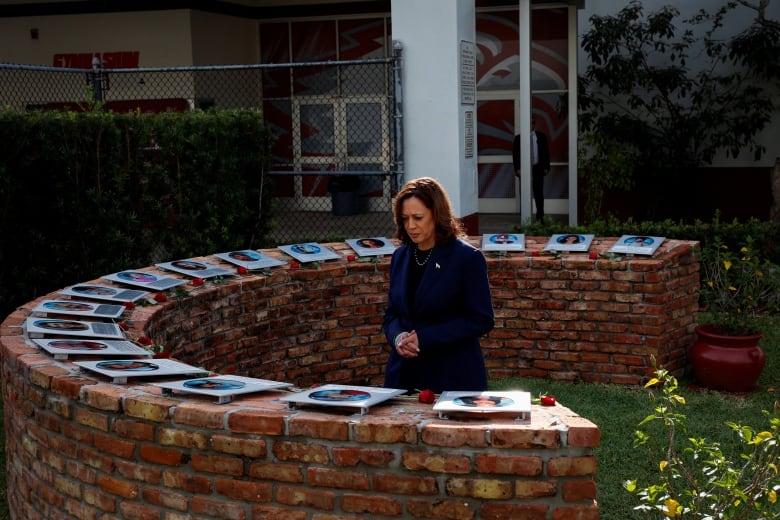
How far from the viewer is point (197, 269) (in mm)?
7297

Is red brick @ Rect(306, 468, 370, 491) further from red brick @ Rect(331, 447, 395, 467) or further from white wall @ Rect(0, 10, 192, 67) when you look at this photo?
white wall @ Rect(0, 10, 192, 67)

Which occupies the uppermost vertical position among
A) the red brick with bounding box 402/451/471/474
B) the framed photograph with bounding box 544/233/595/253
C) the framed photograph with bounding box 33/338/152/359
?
the framed photograph with bounding box 544/233/595/253

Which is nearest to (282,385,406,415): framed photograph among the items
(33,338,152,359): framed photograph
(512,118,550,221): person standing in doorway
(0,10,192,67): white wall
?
(33,338,152,359): framed photograph

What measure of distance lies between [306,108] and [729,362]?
1428 centimetres

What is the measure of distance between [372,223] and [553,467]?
15088 mm

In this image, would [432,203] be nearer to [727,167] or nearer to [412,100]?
[412,100]

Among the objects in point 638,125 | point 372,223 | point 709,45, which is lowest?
point 372,223

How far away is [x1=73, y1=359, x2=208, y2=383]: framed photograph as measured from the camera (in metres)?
4.33

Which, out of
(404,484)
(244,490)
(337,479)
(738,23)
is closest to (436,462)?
(404,484)

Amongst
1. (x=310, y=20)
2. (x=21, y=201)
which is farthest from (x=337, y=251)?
(x=310, y=20)

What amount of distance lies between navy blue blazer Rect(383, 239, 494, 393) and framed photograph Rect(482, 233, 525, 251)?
11.5 feet

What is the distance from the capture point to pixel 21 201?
31.1 ft

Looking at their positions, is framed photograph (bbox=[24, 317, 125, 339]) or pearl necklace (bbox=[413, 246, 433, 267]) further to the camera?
framed photograph (bbox=[24, 317, 125, 339])

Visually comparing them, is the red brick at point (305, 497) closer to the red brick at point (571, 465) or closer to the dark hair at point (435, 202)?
the red brick at point (571, 465)
